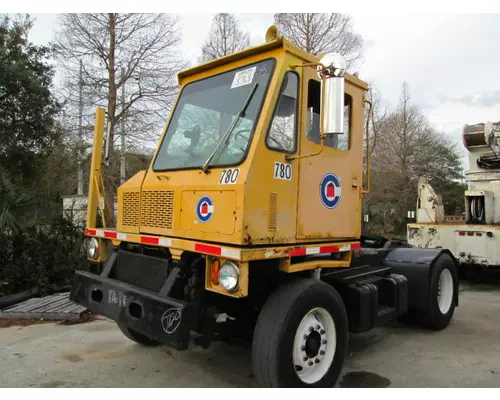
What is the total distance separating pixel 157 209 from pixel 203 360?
175 centimetres

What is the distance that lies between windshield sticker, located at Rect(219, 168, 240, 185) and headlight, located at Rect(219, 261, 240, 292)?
2.04 feet

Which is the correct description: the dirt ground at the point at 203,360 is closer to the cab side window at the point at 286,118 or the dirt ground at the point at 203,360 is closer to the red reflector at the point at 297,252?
the red reflector at the point at 297,252

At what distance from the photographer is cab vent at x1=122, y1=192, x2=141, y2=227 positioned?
418 centimetres

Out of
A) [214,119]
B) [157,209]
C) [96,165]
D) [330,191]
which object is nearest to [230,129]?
[214,119]

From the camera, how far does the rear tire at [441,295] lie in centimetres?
561

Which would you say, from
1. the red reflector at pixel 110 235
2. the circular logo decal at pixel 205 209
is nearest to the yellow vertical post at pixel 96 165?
the red reflector at pixel 110 235

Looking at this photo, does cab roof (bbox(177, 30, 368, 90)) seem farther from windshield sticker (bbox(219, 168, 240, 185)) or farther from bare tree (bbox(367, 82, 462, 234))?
bare tree (bbox(367, 82, 462, 234))

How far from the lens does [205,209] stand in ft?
11.6

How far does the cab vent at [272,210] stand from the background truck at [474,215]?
6.26m

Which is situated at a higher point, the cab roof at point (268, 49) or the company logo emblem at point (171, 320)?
the cab roof at point (268, 49)

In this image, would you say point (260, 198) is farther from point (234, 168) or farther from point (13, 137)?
point (13, 137)

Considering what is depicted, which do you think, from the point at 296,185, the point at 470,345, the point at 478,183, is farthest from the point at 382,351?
the point at 478,183

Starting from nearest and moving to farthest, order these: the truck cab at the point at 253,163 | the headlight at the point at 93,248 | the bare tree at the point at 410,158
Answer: the truck cab at the point at 253,163, the headlight at the point at 93,248, the bare tree at the point at 410,158

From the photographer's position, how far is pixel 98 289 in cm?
397
